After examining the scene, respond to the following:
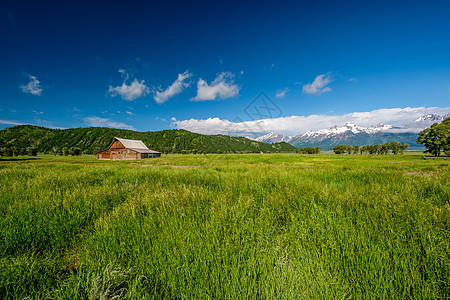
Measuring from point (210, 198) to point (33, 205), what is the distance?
14.2ft

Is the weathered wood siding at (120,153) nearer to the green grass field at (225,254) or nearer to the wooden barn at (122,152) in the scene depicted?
the wooden barn at (122,152)

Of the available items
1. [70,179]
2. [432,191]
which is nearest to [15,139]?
[70,179]

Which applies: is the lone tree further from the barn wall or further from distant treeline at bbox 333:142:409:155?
the barn wall

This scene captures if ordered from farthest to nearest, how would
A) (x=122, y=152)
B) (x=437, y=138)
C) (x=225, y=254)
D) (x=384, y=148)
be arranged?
(x=384, y=148) < (x=122, y=152) < (x=437, y=138) < (x=225, y=254)

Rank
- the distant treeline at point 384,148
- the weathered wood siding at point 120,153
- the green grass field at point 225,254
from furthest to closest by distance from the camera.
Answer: the distant treeline at point 384,148, the weathered wood siding at point 120,153, the green grass field at point 225,254

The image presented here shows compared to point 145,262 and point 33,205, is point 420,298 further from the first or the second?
point 33,205

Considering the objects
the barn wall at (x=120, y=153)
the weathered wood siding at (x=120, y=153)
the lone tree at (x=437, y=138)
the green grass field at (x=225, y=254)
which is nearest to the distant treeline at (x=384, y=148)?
the lone tree at (x=437, y=138)

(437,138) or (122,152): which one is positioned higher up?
(437,138)

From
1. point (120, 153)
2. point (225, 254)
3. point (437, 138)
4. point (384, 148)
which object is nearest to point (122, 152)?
point (120, 153)

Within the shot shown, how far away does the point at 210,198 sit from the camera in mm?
4273

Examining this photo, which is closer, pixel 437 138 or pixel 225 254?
pixel 225 254

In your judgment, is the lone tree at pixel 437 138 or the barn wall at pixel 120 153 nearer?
the lone tree at pixel 437 138

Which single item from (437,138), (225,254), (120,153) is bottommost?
(225,254)

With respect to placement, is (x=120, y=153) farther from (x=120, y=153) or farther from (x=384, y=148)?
(x=384, y=148)
